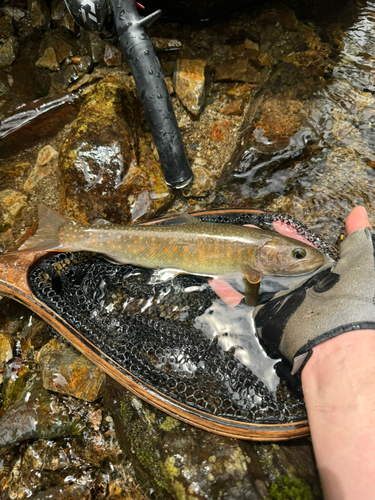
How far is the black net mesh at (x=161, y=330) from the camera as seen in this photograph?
230 cm

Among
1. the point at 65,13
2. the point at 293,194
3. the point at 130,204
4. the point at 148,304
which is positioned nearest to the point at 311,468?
the point at 148,304

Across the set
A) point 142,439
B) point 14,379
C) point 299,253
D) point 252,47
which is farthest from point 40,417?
point 252,47

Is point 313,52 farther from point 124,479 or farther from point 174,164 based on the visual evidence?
point 124,479

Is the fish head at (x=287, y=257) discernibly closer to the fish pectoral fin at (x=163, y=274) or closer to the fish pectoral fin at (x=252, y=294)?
the fish pectoral fin at (x=252, y=294)

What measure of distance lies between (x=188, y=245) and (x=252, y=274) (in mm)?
618

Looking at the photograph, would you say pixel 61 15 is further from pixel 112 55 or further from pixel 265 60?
pixel 265 60

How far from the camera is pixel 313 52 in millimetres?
3779

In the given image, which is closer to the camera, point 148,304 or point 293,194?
point 148,304

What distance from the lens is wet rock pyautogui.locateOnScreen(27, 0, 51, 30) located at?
12.9ft

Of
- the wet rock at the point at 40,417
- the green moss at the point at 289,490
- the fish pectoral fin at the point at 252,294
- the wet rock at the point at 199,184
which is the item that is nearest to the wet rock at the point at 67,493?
the wet rock at the point at 40,417

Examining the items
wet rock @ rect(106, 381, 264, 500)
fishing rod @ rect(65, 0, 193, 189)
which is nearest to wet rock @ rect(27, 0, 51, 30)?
fishing rod @ rect(65, 0, 193, 189)

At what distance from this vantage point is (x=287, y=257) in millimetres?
2684

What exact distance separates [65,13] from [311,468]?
553 centimetres

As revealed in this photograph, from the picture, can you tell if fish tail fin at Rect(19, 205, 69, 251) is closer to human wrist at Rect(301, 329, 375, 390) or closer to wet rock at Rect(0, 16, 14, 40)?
human wrist at Rect(301, 329, 375, 390)
